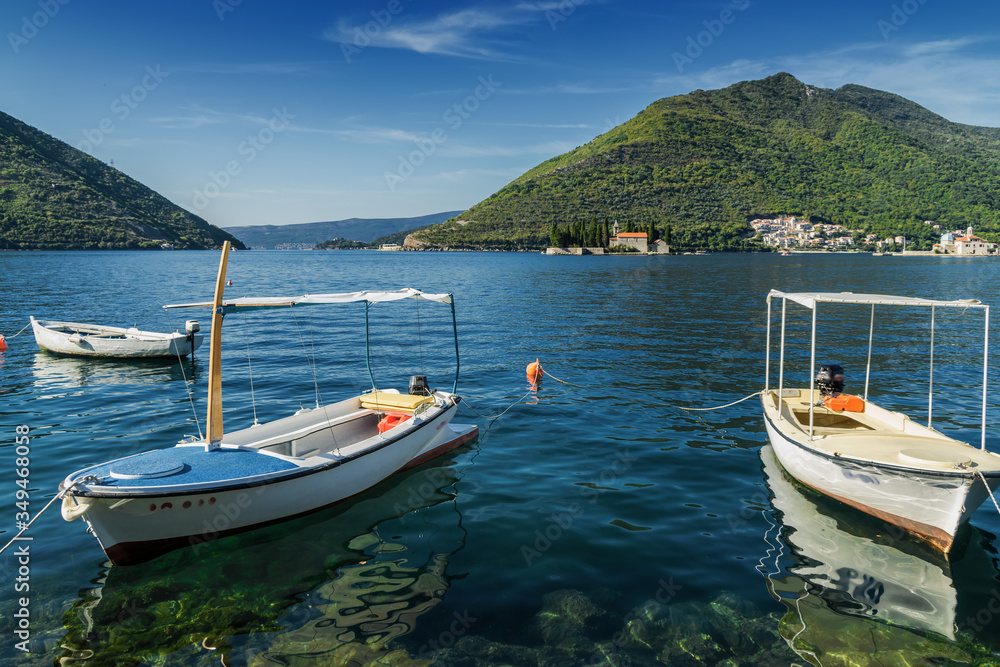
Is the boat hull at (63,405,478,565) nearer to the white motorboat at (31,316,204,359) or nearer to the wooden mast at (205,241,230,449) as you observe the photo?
the wooden mast at (205,241,230,449)

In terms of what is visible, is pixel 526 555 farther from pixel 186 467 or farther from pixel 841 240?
pixel 841 240

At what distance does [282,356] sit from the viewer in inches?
1004

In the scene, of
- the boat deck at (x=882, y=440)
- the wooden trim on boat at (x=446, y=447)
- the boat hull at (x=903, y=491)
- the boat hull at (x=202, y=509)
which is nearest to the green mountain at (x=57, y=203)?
the wooden trim on boat at (x=446, y=447)

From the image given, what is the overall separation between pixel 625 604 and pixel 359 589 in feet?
12.7

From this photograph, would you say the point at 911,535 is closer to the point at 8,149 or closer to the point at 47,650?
the point at 47,650

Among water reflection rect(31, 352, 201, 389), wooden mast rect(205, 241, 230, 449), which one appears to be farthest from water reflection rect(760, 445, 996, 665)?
water reflection rect(31, 352, 201, 389)

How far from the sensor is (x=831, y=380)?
44.8 ft

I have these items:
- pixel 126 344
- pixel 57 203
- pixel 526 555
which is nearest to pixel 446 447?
pixel 526 555

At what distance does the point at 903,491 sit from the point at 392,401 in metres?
10.5

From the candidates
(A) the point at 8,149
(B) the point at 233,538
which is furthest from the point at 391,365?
(A) the point at 8,149

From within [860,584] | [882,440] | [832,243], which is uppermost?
[832,243]

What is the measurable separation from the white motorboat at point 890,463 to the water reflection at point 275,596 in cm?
691

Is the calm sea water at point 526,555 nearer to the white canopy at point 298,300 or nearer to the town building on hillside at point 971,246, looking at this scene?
the white canopy at point 298,300

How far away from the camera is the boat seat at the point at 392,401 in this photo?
13.4m
